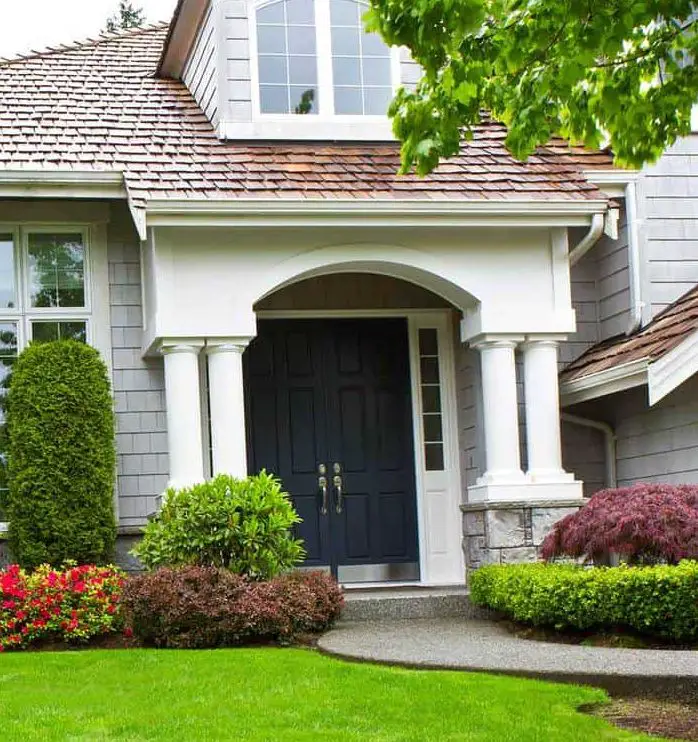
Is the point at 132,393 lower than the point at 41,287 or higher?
lower

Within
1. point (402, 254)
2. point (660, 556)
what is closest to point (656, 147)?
point (660, 556)

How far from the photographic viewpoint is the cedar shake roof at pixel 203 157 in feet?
36.8

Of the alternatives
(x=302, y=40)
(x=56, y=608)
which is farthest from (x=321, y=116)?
(x=56, y=608)

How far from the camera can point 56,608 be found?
9.93 metres

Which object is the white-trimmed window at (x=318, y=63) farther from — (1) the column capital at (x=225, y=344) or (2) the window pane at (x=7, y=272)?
(2) the window pane at (x=7, y=272)

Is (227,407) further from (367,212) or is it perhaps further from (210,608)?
(210,608)

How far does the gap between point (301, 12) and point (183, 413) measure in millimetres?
3919

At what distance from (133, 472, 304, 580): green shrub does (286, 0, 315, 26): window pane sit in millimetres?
4510

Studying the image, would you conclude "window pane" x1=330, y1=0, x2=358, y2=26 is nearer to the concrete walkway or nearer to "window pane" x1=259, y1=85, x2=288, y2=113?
"window pane" x1=259, y1=85, x2=288, y2=113

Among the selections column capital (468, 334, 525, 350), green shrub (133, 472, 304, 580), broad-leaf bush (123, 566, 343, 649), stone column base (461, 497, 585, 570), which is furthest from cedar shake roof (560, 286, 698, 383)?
broad-leaf bush (123, 566, 343, 649)

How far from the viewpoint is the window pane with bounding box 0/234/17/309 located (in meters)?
11.8

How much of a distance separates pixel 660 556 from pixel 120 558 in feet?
15.0

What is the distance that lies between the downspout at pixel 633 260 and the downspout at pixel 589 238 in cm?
70

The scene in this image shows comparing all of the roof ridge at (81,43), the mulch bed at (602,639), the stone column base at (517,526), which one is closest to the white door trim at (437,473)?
the stone column base at (517,526)
